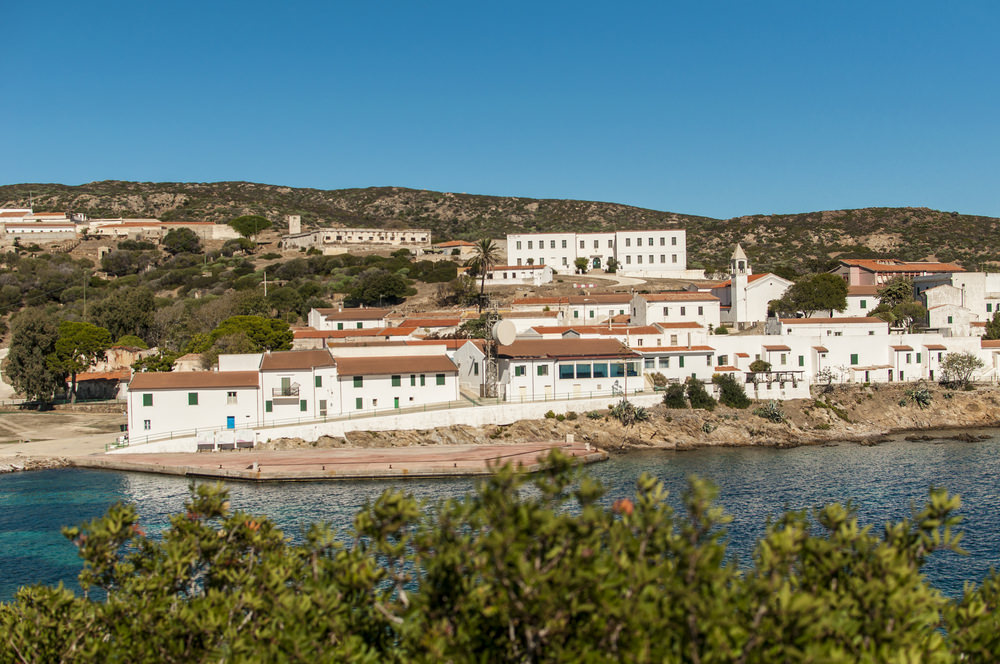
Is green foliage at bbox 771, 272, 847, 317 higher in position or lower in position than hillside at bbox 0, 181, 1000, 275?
lower

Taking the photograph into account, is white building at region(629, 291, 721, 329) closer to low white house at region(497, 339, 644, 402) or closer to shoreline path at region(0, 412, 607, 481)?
low white house at region(497, 339, 644, 402)

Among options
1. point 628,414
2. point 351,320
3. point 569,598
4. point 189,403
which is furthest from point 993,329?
point 569,598

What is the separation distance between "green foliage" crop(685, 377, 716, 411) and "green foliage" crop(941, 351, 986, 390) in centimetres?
1679

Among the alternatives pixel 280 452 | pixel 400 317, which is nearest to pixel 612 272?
Answer: pixel 400 317

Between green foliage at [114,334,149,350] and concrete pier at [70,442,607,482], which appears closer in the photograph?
concrete pier at [70,442,607,482]

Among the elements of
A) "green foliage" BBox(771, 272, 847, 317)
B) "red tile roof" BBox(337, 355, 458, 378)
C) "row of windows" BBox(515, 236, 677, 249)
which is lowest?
"red tile roof" BBox(337, 355, 458, 378)

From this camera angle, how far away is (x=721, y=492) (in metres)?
30.9

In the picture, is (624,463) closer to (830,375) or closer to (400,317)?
(830,375)

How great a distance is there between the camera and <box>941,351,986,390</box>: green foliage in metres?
51.4

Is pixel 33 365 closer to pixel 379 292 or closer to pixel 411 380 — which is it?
pixel 411 380

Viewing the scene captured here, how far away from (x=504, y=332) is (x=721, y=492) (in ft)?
58.4

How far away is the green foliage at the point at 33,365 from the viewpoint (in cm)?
5294

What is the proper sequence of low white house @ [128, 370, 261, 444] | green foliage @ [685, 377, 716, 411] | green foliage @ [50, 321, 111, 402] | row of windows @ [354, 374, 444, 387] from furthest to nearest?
1. green foliage @ [50, 321, 111, 402]
2. green foliage @ [685, 377, 716, 411]
3. row of windows @ [354, 374, 444, 387]
4. low white house @ [128, 370, 261, 444]

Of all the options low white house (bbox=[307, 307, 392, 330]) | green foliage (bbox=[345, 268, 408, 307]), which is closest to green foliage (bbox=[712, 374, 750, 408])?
low white house (bbox=[307, 307, 392, 330])
